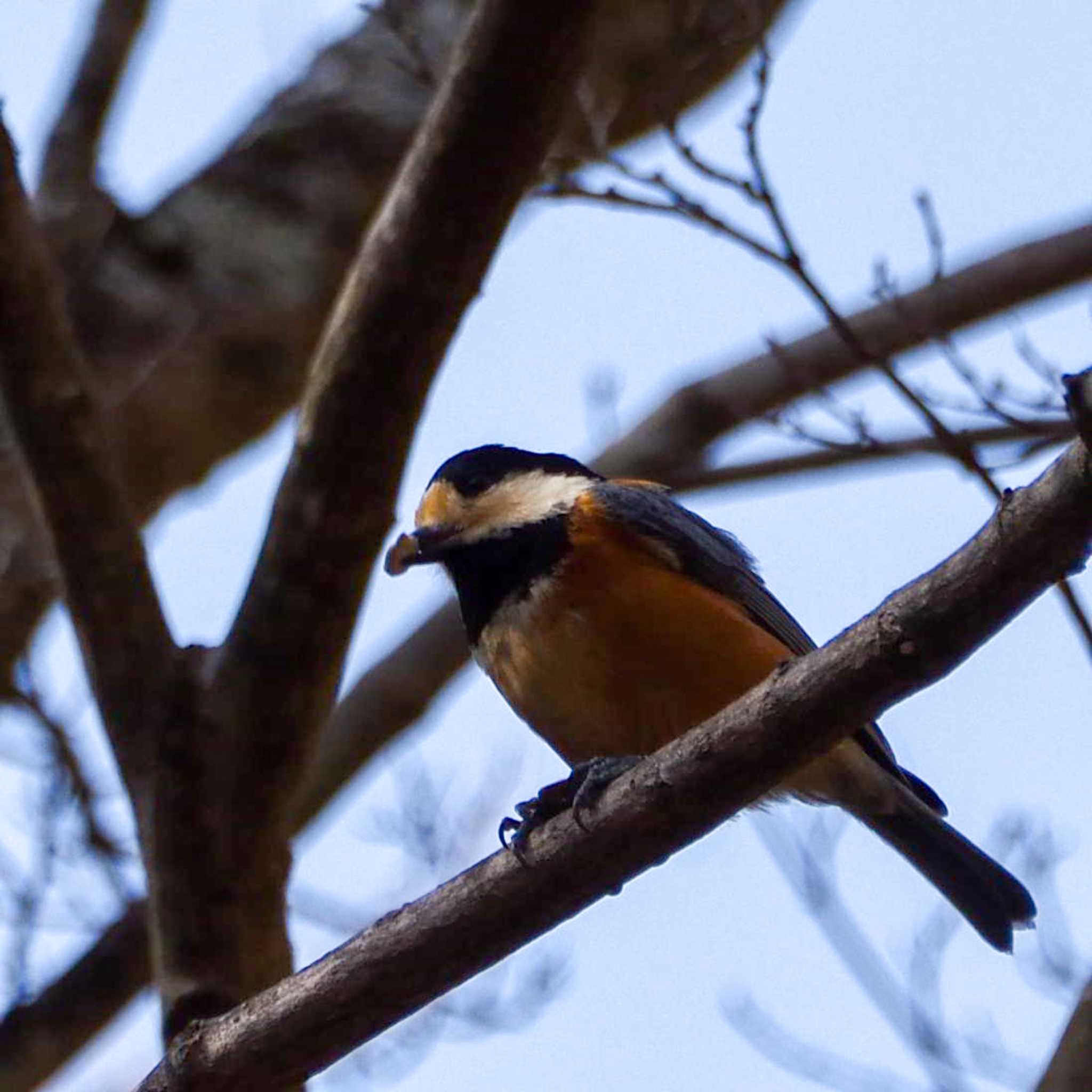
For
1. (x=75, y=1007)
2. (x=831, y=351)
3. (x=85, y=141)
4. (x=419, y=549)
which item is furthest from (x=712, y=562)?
(x=85, y=141)

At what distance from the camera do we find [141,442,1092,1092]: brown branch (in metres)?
2.79

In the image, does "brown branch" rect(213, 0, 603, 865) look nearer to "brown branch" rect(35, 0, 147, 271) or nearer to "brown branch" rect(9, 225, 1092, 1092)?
"brown branch" rect(9, 225, 1092, 1092)

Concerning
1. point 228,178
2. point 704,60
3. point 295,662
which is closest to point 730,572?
point 295,662

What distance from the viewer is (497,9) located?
15.0 ft

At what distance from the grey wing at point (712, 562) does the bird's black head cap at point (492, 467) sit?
25cm

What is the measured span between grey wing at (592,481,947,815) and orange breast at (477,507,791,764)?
6.0 inches

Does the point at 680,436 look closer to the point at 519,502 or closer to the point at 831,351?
the point at 831,351

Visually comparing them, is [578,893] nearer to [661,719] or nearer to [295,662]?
[661,719]

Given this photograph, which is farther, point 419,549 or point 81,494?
point 419,549

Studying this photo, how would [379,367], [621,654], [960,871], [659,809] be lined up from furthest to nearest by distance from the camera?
[960,871] → [379,367] → [621,654] → [659,809]

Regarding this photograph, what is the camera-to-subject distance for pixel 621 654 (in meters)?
4.58

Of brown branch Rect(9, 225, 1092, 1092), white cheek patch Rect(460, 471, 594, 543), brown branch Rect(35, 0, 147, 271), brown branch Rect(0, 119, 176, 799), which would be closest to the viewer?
brown branch Rect(0, 119, 176, 799)

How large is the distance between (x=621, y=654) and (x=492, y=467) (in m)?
1.07

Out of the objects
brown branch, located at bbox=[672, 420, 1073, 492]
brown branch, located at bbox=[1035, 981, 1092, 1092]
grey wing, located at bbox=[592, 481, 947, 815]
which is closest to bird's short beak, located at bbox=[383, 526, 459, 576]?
grey wing, located at bbox=[592, 481, 947, 815]
